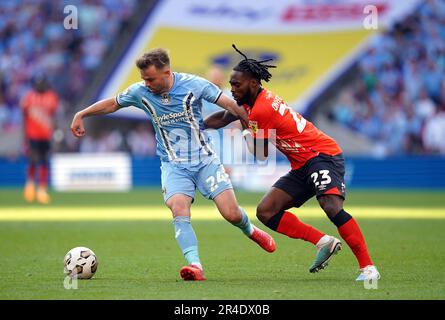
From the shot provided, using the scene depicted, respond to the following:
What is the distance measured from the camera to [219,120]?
9859 millimetres

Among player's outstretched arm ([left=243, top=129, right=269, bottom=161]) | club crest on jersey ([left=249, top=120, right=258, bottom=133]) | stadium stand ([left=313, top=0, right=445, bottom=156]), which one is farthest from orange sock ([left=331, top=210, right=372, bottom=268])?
stadium stand ([left=313, top=0, right=445, bottom=156])

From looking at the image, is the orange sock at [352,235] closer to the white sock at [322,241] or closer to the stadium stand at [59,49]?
the white sock at [322,241]

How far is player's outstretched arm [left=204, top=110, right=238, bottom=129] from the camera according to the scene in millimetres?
9797

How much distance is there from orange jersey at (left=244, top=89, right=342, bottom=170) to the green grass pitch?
1.28 m

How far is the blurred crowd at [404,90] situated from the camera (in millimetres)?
27703

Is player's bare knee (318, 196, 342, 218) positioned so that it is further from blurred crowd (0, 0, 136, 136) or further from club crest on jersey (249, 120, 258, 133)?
blurred crowd (0, 0, 136, 136)

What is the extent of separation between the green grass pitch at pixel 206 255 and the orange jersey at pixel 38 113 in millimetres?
1959

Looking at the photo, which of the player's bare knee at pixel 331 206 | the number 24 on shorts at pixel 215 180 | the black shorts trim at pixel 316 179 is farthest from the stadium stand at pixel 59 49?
the player's bare knee at pixel 331 206

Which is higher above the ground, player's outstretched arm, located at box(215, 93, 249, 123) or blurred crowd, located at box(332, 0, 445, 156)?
blurred crowd, located at box(332, 0, 445, 156)

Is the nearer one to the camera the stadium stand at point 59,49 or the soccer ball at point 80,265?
the soccer ball at point 80,265

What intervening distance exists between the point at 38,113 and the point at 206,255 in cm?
1175

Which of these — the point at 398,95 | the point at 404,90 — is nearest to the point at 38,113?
the point at 398,95

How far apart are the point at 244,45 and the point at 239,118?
2154 centimetres

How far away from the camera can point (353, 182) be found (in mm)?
26625
